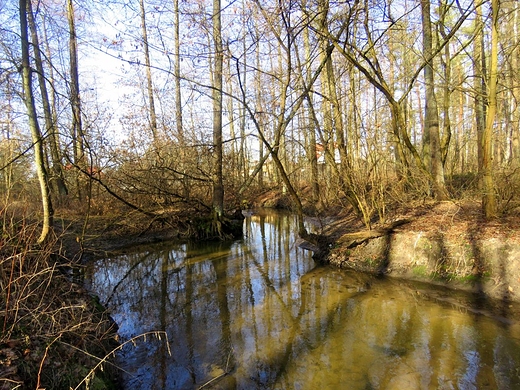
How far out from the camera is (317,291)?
6.93 meters

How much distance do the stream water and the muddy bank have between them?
17.2 inches

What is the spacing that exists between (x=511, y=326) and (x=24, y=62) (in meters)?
9.42

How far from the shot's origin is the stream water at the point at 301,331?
13.0 feet

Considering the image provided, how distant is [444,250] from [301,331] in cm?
390

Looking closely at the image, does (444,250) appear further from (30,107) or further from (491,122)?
(30,107)

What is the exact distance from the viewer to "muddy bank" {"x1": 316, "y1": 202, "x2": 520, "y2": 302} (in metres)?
6.18

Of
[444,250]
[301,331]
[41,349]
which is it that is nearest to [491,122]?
[444,250]

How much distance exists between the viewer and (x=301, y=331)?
517cm

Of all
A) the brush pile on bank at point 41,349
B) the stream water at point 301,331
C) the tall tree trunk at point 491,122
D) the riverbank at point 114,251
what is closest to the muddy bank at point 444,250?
the riverbank at point 114,251

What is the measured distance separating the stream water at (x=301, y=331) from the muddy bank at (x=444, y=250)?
0.44 meters

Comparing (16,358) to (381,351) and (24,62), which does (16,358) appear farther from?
(24,62)

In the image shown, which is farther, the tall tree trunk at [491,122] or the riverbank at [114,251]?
the tall tree trunk at [491,122]

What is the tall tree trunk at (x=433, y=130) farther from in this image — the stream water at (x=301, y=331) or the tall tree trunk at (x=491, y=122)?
the stream water at (x=301, y=331)

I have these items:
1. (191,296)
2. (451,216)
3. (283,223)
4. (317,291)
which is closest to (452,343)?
(317,291)
